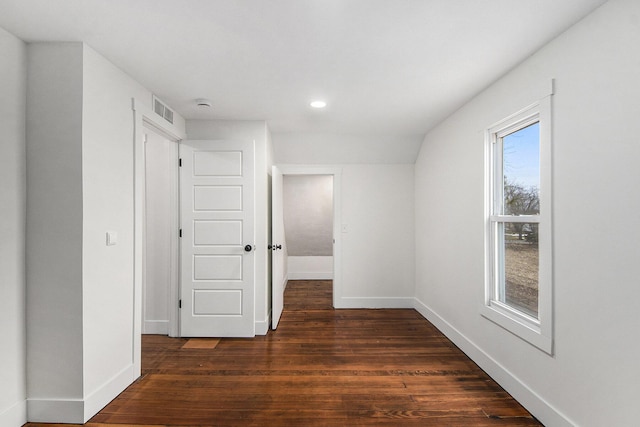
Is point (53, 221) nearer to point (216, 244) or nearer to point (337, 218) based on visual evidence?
point (216, 244)

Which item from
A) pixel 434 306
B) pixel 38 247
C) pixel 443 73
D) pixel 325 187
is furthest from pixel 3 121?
pixel 325 187

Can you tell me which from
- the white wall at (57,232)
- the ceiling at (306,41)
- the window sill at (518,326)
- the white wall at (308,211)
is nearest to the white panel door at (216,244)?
the ceiling at (306,41)

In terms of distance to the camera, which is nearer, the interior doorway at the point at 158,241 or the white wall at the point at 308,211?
the interior doorway at the point at 158,241

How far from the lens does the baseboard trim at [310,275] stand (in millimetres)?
6688

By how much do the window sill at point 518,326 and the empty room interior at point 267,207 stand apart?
1 centimetres

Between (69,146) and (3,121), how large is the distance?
1.07ft

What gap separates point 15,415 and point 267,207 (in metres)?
2.51

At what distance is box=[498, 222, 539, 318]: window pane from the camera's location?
224cm

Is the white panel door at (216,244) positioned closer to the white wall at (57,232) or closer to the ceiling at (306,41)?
the ceiling at (306,41)

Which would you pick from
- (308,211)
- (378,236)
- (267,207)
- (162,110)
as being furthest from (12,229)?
(308,211)

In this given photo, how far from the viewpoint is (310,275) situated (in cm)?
671

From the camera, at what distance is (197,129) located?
354 centimetres

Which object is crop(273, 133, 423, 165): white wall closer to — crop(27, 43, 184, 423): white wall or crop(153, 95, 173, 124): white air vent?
crop(153, 95, 173, 124): white air vent

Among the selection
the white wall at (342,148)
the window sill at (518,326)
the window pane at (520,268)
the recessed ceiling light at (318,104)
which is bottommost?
the window sill at (518,326)
